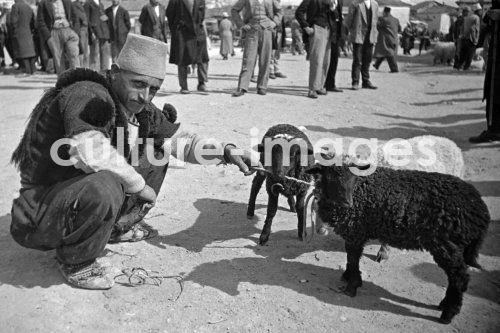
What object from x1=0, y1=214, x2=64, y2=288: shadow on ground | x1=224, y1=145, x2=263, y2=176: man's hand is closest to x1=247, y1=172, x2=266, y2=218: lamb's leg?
x1=224, y1=145, x2=263, y2=176: man's hand

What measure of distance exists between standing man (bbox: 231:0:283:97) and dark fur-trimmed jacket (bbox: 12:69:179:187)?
7019 millimetres

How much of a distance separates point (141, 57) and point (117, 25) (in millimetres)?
9636

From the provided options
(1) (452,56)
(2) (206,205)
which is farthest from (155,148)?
(1) (452,56)

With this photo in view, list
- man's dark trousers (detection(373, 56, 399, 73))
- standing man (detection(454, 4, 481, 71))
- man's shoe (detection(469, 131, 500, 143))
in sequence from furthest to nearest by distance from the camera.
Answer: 1. man's dark trousers (detection(373, 56, 399, 73))
2. standing man (detection(454, 4, 481, 71))
3. man's shoe (detection(469, 131, 500, 143))

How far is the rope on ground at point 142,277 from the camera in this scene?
3.34 meters

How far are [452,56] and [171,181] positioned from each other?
61.1 feet

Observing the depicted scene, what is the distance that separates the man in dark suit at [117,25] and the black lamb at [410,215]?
10077 mm

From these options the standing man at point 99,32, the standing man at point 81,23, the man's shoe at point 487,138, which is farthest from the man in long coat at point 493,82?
the standing man at point 81,23

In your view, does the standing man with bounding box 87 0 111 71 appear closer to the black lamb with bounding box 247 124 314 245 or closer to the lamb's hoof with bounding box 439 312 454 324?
the black lamb with bounding box 247 124 314 245

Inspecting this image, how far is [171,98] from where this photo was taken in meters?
9.94

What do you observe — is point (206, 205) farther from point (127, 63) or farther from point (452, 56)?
point (452, 56)

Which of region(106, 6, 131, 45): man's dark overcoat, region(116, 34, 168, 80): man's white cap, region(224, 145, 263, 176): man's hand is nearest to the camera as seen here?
region(116, 34, 168, 80): man's white cap

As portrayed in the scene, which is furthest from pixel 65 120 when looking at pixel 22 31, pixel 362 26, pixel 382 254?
pixel 22 31

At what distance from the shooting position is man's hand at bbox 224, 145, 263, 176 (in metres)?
3.54
